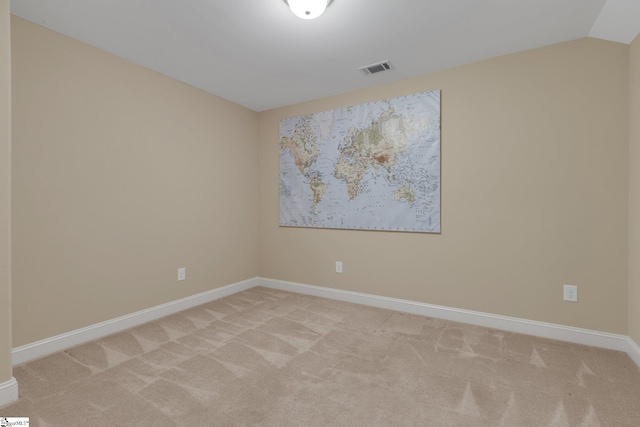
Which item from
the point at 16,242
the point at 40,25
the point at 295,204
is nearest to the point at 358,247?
the point at 295,204

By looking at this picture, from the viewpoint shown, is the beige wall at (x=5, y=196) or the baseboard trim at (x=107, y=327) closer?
the beige wall at (x=5, y=196)

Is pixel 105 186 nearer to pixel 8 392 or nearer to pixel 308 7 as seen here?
pixel 8 392

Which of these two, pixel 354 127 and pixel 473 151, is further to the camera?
pixel 354 127

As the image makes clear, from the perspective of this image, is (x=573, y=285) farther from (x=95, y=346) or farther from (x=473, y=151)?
(x=95, y=346)

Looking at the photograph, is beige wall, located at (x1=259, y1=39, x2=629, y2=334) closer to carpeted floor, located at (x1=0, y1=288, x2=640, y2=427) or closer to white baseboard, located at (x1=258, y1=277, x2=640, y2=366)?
white baseboard, located at (x1=258, y1=277, x2=640, y2=366)

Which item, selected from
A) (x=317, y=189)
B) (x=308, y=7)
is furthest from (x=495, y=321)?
(x=308, y=7)

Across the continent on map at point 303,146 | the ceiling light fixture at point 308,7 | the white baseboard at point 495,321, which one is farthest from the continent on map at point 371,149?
the ceiling light fixture at point 308,7

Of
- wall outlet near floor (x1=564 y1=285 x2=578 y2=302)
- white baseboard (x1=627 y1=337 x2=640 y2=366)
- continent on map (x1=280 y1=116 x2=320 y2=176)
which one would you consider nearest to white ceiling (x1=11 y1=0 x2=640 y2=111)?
continent on map (x1=280 y1=116 x2=320 y2=176)

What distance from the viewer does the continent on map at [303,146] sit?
3543 millimetres

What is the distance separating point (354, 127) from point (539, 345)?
2.54 meters

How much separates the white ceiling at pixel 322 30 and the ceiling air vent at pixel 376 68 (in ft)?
0.20

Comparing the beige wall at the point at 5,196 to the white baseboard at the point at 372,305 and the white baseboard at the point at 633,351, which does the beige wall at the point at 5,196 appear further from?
the white baseboard at the point at 633,351

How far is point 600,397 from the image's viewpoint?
164cm

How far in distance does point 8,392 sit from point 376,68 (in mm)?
3351
